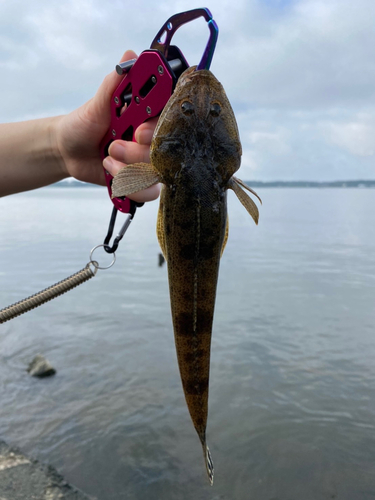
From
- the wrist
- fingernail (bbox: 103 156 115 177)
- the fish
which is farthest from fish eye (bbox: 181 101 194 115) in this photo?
the wrist

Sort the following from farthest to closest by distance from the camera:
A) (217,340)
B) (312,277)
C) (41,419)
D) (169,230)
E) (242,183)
Result: (312,277) → (217,340) → (41,419) → (242,183) → (169,230)

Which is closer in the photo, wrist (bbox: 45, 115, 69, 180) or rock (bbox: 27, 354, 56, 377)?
wrist (bbox: 45, 115, 69, 180)

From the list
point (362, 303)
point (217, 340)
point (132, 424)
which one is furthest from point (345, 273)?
point (132, 424)

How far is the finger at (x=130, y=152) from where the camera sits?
10.2 feet

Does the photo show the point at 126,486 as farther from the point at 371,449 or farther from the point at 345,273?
the point at 345,273

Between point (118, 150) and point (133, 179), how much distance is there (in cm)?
95

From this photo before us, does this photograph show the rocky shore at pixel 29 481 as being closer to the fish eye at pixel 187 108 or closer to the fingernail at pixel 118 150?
the fingernail at pixel 118 150

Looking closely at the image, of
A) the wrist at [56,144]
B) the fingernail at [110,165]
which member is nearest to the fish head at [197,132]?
the fingernail at [110,165]

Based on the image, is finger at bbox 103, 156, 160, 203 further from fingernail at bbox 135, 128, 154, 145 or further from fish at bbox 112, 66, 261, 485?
fish at bbox 112, 66, 261, 485

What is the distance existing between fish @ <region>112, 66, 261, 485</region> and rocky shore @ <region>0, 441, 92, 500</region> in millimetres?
5167

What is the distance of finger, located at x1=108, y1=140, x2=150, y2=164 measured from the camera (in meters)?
3.10

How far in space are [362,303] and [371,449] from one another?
10216 millimetres

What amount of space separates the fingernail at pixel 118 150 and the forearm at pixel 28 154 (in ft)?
4.24

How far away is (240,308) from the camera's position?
17.5m
